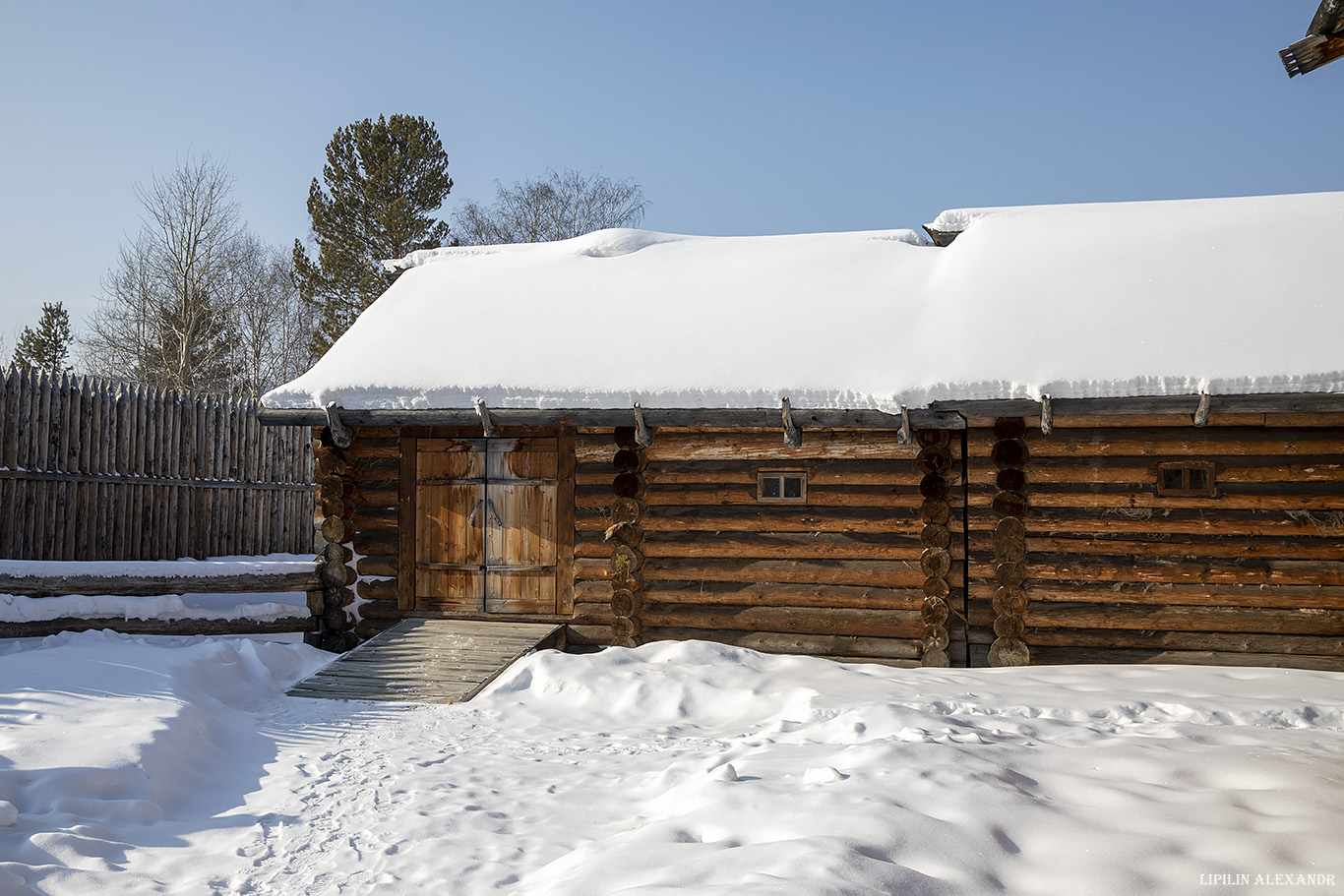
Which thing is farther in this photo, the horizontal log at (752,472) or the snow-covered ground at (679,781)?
the horizontal log at (752,472)

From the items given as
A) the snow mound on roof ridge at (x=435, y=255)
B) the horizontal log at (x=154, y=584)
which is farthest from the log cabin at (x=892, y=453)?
the snow mound on roof ridge at (x=435, y=255)

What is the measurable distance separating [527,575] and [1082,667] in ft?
17.1

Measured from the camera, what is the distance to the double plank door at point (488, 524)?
360 inches

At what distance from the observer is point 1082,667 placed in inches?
295

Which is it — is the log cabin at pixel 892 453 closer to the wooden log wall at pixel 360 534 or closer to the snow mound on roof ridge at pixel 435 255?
the wooden log wall at pixel 360 534

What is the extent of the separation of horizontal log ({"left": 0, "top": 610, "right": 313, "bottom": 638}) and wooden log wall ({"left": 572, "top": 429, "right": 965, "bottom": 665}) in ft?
11.2

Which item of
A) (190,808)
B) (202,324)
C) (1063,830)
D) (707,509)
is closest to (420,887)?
(190,808)

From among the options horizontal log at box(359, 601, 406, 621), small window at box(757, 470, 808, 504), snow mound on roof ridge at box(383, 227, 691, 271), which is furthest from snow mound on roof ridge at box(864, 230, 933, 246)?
horizontal log at box(359, 601, 406, 621)

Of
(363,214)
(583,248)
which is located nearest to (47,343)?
(363,214)

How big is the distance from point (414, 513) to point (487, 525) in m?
0.81

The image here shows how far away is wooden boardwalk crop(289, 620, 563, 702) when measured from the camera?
25.0ft

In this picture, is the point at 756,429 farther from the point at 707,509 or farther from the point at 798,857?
the point at 798,857

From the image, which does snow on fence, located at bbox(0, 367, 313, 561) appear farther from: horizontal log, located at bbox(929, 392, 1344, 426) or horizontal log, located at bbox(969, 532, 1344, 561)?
horizontal log, located at bbox(969, 532, 1344, 561)

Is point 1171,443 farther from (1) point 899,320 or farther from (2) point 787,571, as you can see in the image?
(2) point 787,571
